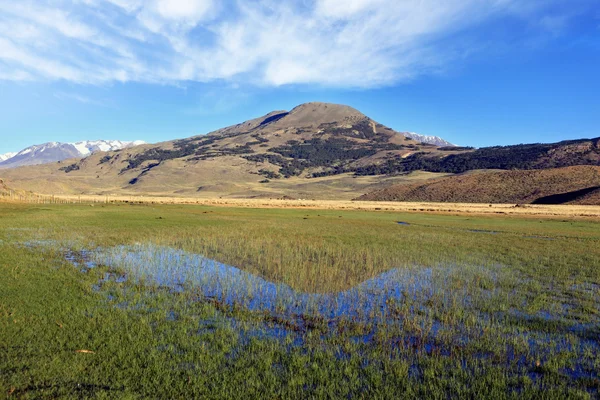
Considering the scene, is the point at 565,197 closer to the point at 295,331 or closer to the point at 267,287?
the point at 267,287

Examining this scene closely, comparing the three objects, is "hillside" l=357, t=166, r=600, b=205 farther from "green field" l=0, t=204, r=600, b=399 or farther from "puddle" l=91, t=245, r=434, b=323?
"puddle" l=91, t=245, r=434, b=323

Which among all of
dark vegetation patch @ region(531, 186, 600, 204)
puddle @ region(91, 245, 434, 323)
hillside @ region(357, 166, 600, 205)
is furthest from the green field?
hillside @ region(357, 166, 600, 205)

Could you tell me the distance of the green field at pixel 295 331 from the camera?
7906 mm

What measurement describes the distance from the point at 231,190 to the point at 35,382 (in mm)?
190825

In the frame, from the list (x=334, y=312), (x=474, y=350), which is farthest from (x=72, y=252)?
(x=474, y=350)

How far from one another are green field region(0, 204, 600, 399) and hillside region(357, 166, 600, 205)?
331 feet

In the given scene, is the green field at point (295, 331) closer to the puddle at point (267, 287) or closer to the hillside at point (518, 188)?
the puddle at point (267, 287)

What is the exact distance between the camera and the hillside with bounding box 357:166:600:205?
10767 centimetres

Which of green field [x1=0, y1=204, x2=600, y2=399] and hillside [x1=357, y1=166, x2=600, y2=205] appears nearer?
green field [x1=0, y1=204, x2=600, y2=399]

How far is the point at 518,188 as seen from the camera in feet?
399

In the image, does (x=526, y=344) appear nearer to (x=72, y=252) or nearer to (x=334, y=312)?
(x=334, y=312)

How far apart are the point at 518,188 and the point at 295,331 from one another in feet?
428

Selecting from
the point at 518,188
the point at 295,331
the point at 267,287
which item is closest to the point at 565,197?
the point at 518,188

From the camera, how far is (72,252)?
891 inches
